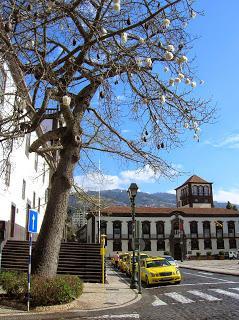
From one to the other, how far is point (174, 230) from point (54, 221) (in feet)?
244

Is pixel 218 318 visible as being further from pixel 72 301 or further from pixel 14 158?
pixel 14 158

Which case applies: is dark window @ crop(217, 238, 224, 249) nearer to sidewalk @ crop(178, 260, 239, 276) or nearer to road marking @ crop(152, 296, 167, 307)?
sidewalk @ crop(178, 260, 239, 276)

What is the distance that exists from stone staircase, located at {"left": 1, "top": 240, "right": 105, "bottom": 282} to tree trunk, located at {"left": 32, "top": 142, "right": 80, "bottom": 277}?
9.06 m

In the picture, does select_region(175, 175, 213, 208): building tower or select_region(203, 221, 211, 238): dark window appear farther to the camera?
select_region(175, 175, 213, 208): building tower

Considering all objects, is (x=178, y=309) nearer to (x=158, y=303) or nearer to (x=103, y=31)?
(x=158, y=303)

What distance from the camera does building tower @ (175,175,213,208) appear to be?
99.1m

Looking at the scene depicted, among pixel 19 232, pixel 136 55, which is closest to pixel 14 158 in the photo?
pixel 19 232

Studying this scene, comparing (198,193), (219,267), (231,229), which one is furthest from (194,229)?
(219,267)

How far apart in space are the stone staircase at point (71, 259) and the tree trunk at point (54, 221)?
29.7 ft

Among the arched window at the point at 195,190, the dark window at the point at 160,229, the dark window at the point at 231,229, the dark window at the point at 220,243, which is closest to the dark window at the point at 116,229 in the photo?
the dark window at the point at 160,229

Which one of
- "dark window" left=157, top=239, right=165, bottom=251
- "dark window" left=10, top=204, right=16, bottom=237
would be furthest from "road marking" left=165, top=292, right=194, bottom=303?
"dark window" left=157, top=239, right=165, bottom=251

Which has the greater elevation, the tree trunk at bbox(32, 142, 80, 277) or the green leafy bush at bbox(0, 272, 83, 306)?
the tree trunk at bbox(32, 142, 80, 277)

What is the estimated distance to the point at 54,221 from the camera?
13180 mm

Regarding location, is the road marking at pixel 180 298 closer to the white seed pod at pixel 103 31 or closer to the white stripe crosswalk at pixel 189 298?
the white stripe crosswalk at pixel 189 298
